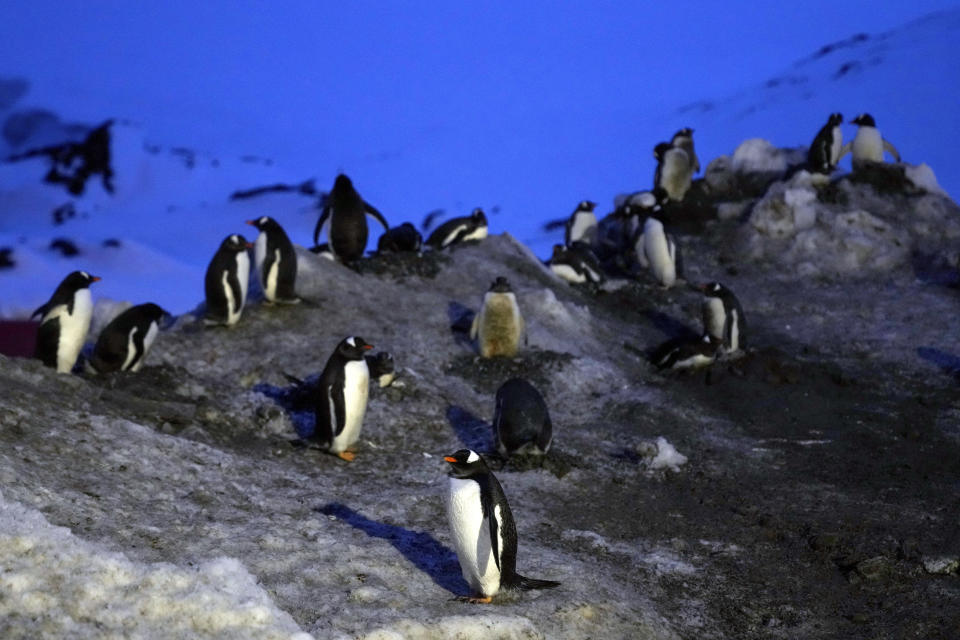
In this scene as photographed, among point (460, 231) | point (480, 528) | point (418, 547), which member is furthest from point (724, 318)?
point (480, 528)

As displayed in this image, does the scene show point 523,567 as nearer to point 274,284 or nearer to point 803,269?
point 274,284

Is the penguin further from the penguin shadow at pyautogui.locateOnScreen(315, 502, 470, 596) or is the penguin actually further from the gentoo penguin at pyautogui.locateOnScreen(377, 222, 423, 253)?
the gentoo penguin at pyautogui.locateOnScreen(377, 222, 423, 253)

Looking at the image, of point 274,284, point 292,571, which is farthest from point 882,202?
point 292,571

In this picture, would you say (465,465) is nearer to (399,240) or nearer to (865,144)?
(399,240)

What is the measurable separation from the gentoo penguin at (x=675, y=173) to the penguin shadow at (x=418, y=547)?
1268 cm

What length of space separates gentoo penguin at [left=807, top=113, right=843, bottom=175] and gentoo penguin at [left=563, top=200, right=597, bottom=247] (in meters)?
3.40

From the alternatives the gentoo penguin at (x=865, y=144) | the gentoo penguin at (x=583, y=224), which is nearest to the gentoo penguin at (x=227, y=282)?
the gentoo penguin at (x=583, y=224)

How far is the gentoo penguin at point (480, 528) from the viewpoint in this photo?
223 inches

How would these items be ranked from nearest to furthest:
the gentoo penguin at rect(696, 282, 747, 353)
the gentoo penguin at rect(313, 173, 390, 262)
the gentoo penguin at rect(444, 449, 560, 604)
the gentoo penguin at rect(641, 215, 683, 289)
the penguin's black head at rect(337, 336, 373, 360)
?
the gentoo penguin at rect(444, 449, 560, 604), the penguin's black head at rect(337, 336, 373, 360), the gentoo penguin at rect(696, 282, 747, 353), the gentoo penguin at rect(313, 173, 390, 262), the gentoo penguin at rect(641, 215, 683, 289)

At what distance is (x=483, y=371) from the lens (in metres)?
10.9

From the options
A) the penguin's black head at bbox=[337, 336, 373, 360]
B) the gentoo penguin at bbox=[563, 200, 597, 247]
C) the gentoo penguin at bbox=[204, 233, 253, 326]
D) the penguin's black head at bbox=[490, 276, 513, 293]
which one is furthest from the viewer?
the gentoo penguin at bbox=[563, 200, 597, 247]

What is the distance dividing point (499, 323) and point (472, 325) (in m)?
0.53

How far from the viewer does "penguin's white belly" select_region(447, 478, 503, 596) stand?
566 cm

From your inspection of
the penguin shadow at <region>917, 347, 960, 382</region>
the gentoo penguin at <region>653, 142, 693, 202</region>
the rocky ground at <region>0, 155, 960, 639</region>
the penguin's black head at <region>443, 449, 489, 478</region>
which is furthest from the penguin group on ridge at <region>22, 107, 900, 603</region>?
the penguin shadow at <region>917, 347, 960, 382</region>
